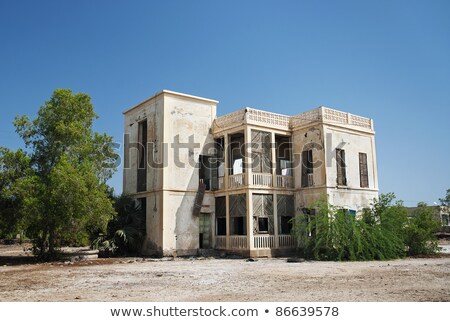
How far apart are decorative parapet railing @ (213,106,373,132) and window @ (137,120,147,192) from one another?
4144mm

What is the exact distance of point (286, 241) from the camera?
21.2 meters

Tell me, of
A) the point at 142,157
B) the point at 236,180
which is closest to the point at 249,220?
the point at 236,180

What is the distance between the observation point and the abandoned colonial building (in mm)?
20656

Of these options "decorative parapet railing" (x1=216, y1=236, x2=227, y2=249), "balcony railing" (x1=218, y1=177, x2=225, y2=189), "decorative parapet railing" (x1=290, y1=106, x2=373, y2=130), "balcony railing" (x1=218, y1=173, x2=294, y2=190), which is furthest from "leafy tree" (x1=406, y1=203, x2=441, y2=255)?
"balcony railing" (x1=218, y1=177, x2=225, y2=189)

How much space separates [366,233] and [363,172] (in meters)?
5.23

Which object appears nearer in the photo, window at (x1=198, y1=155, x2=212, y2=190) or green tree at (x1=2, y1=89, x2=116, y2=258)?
green tree at (x1=2, y1=89, x2=116, y2=258)

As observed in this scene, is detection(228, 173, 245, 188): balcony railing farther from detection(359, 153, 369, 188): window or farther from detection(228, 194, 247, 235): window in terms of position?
detection(359, 153, 369, 188): window

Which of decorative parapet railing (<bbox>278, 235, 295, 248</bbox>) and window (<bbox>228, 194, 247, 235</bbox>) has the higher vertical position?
window (<bbox>228, 194, 247, 235</bbox>)

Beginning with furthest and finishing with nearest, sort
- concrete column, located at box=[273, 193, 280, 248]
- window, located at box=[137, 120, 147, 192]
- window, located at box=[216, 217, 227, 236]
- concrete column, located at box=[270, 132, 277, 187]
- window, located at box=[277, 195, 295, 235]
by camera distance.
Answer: window, located at box=[137, 120, 147, 192] → window, located at box=[216, 217, 227, 236] → window, located at box=[277, 195, 295, 235] → concrete column, located at box=[270, 132, 277, 187] → concrete column, located at box=[273, 193, 280, 248]

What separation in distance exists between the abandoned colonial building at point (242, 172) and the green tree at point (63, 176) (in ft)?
9.65

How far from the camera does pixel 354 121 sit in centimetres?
2248

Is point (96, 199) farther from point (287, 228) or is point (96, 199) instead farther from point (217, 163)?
point (287, 228)

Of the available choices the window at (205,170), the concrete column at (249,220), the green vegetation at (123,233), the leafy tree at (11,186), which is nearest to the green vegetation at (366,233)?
the concrete column at (249,220)

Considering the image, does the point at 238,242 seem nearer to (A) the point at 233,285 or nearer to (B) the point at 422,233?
(B) the point at 422,233
